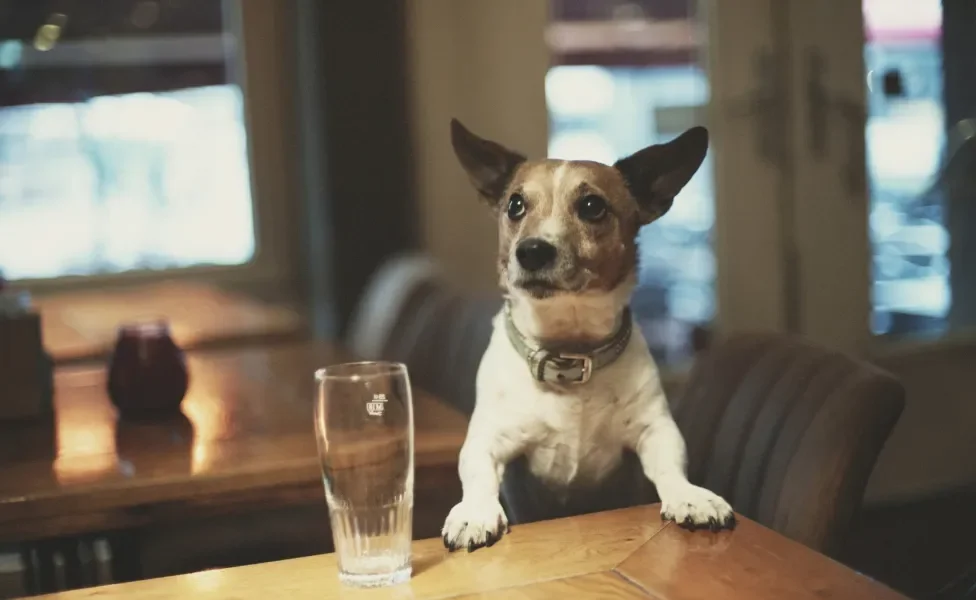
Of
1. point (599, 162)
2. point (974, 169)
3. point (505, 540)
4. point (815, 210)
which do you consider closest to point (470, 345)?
point (599, 162)

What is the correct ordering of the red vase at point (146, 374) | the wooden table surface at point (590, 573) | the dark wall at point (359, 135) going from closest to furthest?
the wooden table surface at point (590, 573) < the red vase at point (146, 374) < the dark wall at point (359, 135)

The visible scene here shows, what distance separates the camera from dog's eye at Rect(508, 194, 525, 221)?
1.43 m

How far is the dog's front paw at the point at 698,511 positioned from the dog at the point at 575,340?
0.35ft

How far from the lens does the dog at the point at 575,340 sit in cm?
133

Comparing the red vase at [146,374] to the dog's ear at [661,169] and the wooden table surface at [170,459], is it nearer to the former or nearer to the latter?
the wooden table surface at [170,459]

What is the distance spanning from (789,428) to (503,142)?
2.02 m

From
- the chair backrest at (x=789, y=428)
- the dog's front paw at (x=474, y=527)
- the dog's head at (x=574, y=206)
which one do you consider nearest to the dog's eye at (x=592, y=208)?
the dog's head at (x=574, y=206)

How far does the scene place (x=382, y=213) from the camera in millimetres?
Result: 3244

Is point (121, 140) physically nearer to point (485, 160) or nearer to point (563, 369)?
point (485, 160)

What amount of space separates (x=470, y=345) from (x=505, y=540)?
1032 millimetres

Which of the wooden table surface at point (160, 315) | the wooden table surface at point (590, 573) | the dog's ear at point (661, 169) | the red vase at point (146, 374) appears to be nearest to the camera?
the wooden table surface at point (590, 573)

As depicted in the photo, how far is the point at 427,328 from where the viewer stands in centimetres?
238

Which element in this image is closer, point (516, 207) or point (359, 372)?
point (359, 372)

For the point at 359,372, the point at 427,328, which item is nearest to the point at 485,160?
the point at 359,372
